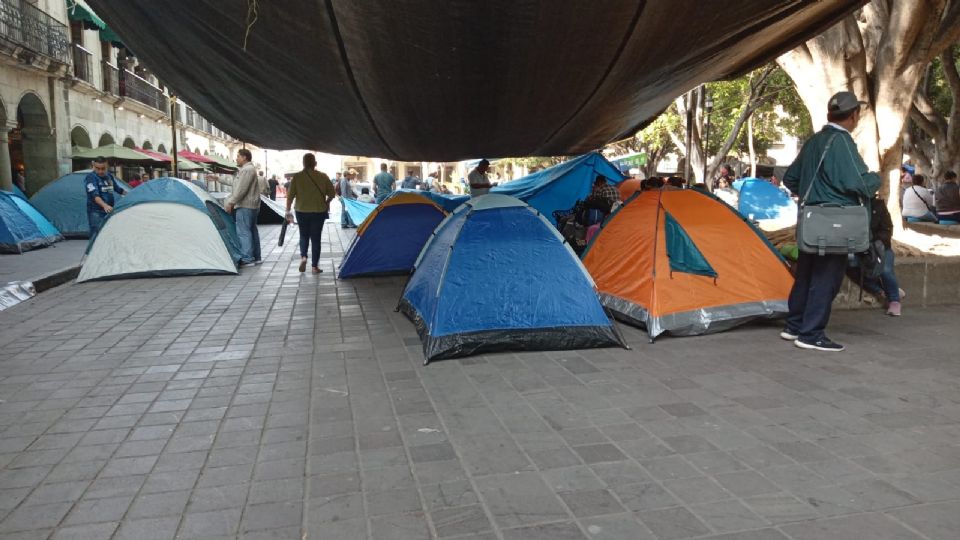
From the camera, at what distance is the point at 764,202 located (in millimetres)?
17125

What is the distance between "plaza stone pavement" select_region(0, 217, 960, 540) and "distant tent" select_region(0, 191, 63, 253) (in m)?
6.65

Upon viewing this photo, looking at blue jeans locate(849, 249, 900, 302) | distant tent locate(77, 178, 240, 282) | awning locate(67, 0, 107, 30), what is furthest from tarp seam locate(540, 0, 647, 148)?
awning locate(67, 0, 107, 30)

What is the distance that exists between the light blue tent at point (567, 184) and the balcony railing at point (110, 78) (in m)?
18.3

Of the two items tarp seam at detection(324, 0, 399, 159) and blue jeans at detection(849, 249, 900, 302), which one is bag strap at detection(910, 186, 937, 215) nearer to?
blue jeans at detection(849, 249, 900, 302)

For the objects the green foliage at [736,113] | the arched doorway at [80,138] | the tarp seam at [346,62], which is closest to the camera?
the tarp seam at [346,62]

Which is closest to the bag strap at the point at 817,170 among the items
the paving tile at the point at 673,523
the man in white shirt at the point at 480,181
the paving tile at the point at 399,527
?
the paving tile at the point at 673,523

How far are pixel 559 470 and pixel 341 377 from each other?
209 centimetres

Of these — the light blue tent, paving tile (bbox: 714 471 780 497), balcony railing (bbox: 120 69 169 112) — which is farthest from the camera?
balcony railing (bbox: 120 69 169 112)

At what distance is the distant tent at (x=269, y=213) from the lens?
1778 cm

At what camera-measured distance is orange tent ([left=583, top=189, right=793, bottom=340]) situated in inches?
222

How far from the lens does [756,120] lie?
31.6 metres

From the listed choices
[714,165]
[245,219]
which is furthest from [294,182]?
[714,165]

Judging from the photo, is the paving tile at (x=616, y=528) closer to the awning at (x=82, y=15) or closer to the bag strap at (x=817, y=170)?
the bag strap at (x=817, y=170)

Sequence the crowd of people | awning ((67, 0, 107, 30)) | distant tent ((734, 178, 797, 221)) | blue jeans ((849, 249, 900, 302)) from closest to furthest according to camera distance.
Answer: blue jeans ((849, 249, 900, 302)) < the crowd of people < distant tent ((734, 178, 797, 221)) < awning ((67, 0, 107, 30))
